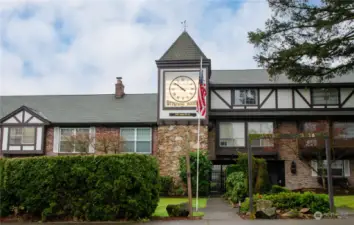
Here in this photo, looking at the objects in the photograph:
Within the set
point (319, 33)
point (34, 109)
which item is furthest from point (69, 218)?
point (34, 109)

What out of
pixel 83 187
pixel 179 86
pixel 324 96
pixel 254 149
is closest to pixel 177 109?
pixel 179 86

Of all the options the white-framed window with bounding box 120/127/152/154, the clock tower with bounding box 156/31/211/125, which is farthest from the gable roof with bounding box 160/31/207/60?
the white-framed window with bounding box 120/127/152/154

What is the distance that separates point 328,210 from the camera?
44.0ft

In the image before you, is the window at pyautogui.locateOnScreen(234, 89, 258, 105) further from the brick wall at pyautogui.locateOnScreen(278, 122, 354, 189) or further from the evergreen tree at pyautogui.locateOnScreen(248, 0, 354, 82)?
the evergreen tree at pyautogui.locateOnScreen(248, 0, 354, 82)

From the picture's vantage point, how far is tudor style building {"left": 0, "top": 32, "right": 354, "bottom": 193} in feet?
83.3

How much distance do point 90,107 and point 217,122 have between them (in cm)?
968

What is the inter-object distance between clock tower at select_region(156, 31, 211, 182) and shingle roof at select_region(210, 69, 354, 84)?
2.14 m

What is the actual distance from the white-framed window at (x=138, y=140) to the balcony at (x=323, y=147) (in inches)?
385

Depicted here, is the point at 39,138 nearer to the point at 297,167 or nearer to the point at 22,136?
the point at 22,136

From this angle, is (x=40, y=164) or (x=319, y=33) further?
(x=319, y=33)

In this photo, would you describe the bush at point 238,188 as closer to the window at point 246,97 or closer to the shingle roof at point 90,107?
the window at point 246,97

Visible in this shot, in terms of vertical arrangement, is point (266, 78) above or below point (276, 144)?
above

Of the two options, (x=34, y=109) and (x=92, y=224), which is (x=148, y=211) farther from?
(x=34, y=109)

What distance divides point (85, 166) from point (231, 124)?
15231mm
